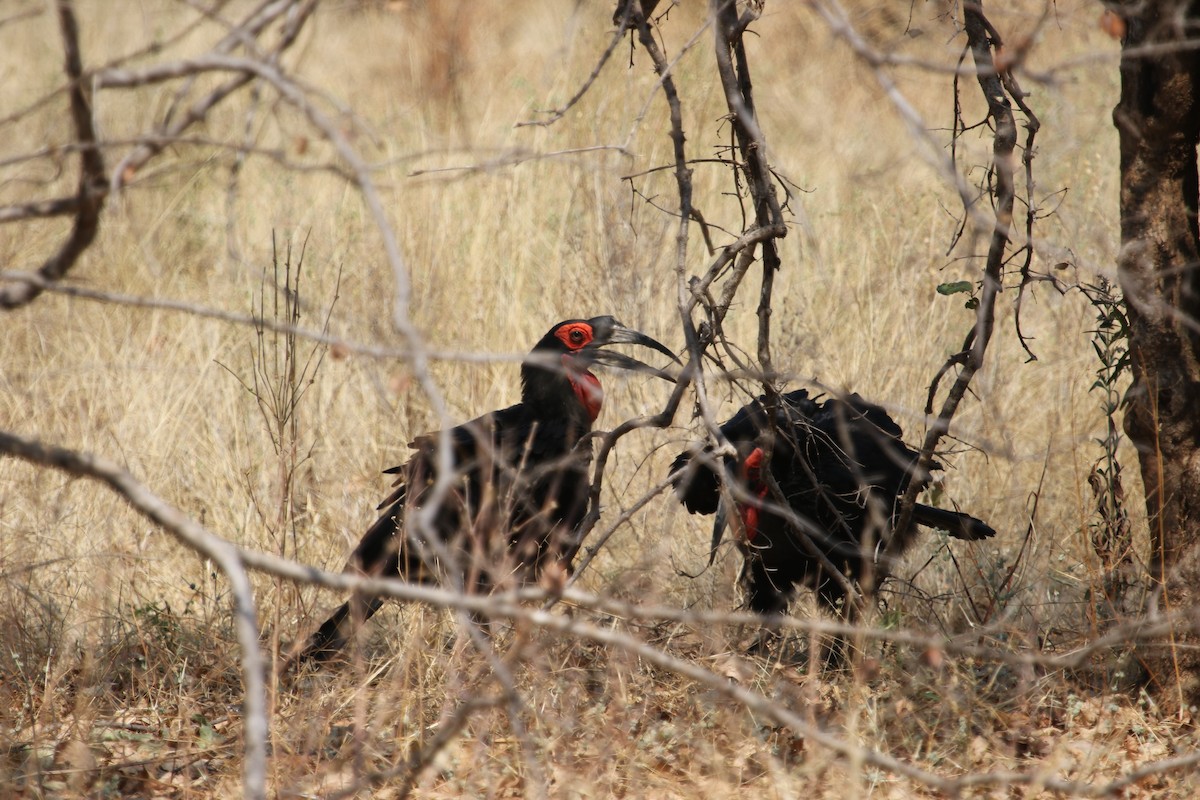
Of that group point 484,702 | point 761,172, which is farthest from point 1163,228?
point 484,702

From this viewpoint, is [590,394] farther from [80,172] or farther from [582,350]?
[80,172]

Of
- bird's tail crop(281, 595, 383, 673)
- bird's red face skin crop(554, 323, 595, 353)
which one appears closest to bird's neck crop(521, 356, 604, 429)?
bird's red face skin crop(554, 323, 595, 353)

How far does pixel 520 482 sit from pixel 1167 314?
6.42ft

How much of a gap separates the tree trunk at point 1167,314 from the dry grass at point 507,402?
20 centimetres

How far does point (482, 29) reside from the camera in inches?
411

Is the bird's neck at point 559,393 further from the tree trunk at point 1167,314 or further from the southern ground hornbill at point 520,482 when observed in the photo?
the tree trunk at point 1167,314

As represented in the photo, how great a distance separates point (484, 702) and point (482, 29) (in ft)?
31.1

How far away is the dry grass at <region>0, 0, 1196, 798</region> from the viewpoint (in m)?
3.28

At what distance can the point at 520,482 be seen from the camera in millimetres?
3787

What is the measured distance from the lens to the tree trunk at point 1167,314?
327 centimetres

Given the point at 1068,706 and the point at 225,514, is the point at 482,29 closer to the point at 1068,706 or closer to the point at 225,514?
the point at 225,514

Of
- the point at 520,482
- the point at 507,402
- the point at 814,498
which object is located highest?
the point at 507,402

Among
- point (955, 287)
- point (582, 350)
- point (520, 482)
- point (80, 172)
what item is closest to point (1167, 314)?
point (955, 287)

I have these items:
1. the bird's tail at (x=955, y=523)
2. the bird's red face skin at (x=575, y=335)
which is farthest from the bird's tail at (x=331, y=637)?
the bird's tail at (x=955, y=523)
